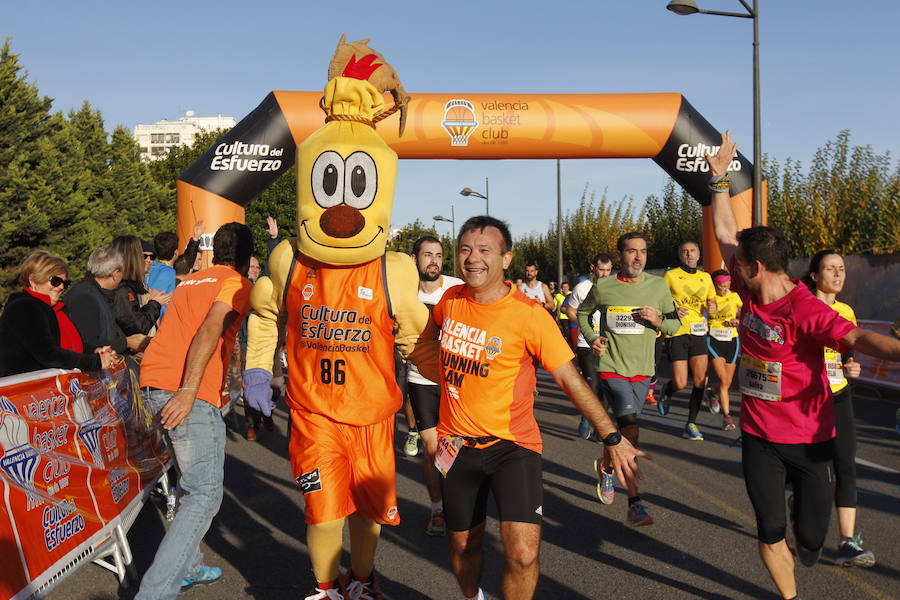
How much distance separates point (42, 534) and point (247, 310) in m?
1.42

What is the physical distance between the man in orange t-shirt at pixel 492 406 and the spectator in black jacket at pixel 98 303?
3.01 metres

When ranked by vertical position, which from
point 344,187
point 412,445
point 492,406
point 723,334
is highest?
point 344,187

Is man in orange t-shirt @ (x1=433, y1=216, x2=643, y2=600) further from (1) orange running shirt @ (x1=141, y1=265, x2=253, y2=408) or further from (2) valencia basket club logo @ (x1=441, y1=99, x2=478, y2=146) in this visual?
(2) valencia basket club logo @ (x1=441, y1=99, x2=478, y2=146)

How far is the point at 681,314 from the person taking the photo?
7020 mm

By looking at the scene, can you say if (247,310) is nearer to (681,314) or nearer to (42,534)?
(42,534)

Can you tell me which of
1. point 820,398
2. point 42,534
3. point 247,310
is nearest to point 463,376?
point 247,310

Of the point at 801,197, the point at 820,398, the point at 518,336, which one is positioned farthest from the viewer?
the point at 801,197

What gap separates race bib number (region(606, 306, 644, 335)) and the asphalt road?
4.46ft

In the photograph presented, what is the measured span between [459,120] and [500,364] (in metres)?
9.58

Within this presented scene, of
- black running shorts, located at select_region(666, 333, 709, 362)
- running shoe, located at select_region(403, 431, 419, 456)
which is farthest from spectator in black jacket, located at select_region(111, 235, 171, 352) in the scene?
black running shorts, located at select_region(666, 333, 709, 362)

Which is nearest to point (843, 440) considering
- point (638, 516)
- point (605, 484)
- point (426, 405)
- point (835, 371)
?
point (835, 371)

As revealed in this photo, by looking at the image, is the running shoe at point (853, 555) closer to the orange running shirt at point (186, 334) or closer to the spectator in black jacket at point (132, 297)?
the orange running shirt at point (186, 334)

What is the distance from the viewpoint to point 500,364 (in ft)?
12.2

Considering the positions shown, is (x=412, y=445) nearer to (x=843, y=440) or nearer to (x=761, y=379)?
(x=843, y=440)
